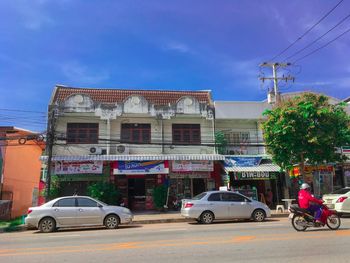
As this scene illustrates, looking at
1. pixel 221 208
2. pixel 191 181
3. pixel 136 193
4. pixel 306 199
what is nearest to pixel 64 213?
pixel 221 208

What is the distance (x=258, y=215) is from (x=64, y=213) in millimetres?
8382

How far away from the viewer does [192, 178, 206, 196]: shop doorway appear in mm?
24984

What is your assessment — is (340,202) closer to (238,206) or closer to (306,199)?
(238,206)

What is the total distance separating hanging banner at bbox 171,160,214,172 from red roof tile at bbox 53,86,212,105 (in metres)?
4.73

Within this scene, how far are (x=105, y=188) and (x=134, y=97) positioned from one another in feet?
20.4

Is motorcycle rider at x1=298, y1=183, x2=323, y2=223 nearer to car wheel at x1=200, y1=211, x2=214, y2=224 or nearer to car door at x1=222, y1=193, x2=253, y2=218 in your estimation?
car door at x1=222, y1=193, x2=253, y2=218

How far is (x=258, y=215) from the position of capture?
54.1 feet

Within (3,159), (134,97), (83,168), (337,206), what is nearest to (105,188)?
(83,168)

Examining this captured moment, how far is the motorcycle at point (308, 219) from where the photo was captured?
11875 mm

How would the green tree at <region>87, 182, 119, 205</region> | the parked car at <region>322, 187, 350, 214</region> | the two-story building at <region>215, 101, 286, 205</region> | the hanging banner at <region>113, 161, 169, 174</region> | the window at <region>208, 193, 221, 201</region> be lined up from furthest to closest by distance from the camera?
1. the two-story building at <region>215, 101, 286, 205</region>
2. the hanging banner at <region>113, 161, 169, 174</region>
3. the green tree at <region>87, 182, 119, 205</region>
4. the parked car at <region>322, 187, 350, 214</region>
5. the window at <region>208, 193, 221, 201</region>

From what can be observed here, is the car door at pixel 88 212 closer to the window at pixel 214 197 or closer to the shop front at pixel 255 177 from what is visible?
the window at pixel 214 197

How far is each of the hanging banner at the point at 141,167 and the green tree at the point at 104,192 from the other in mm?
1047

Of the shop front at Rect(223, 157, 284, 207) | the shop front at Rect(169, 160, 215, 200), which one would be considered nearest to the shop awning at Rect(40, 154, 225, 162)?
the shop front at Rect(169, 160, 215, 200)

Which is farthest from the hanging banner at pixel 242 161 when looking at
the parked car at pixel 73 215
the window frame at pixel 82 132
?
the parked car at pixel 73 215
